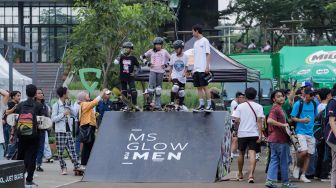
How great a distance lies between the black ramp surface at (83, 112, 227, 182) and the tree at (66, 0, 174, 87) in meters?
9.76

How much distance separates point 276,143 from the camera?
15633mm

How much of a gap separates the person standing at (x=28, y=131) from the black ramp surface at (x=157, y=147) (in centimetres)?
144

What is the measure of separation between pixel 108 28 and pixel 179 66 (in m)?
10.1

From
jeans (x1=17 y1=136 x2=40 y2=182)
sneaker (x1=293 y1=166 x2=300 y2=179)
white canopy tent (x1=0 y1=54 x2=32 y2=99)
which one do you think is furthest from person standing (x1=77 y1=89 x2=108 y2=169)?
white canopy tent (x1=0 y1=54 x2=32 y2=99)

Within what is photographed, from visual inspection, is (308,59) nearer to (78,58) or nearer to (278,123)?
(78,58)

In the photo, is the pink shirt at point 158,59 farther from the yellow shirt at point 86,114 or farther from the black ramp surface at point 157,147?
the yellow shirt at point 86,114

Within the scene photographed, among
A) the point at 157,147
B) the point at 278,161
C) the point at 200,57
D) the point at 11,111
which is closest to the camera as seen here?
the point at 278,161

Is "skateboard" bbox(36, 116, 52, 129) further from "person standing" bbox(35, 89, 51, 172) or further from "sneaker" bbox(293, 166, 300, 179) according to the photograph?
"sneaker" bbox(293, 166, 300, 179)

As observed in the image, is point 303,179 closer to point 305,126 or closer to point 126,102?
point 305,126

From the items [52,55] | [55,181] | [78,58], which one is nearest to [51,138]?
[78,58]

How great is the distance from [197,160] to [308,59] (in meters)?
17.8

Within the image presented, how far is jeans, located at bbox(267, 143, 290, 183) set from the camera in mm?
15555

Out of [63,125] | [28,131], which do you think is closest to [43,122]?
[28,131]

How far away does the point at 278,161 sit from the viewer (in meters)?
15.7
